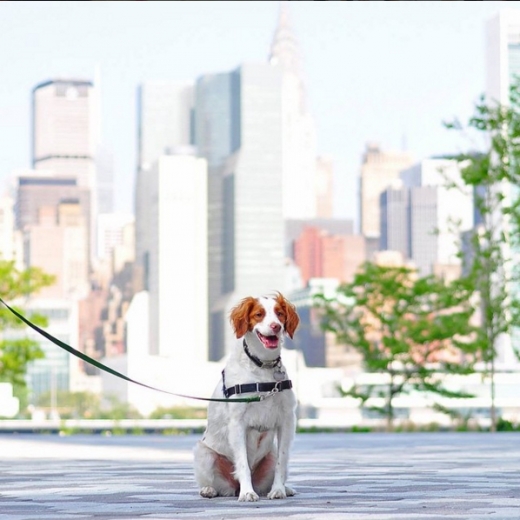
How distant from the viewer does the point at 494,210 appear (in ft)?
110

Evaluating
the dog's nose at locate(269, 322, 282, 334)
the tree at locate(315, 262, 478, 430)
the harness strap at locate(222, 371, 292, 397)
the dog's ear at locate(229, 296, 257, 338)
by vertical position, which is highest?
the dog's ear at locate(229, 296, 257, 338)

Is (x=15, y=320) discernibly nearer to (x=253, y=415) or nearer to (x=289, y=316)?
(x=253, y=415)

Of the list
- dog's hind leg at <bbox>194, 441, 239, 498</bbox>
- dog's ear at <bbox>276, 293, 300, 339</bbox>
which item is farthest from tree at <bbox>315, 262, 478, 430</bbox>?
dog's ear at <bbox>276, 293, 300, 339</bbox>

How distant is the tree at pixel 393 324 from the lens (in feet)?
142

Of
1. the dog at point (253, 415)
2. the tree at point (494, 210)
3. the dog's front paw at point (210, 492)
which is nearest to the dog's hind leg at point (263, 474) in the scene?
the dog at point (253, 415)

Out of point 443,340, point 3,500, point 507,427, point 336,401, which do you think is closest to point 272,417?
→ point 3,500

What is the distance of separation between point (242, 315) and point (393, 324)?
36766 mm

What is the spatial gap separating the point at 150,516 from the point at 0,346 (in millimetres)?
33308

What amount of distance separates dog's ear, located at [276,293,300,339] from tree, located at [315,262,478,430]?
34.8 m

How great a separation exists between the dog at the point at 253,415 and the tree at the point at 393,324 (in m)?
34.4

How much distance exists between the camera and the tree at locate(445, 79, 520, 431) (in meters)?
29.2

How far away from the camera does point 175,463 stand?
15039mm

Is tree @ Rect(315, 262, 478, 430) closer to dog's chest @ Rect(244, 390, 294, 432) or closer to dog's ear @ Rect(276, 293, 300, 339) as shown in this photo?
dog's chest @ Rect(244, 390, 294, 432)

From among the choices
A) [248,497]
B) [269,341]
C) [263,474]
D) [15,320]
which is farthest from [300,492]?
[15,320]
